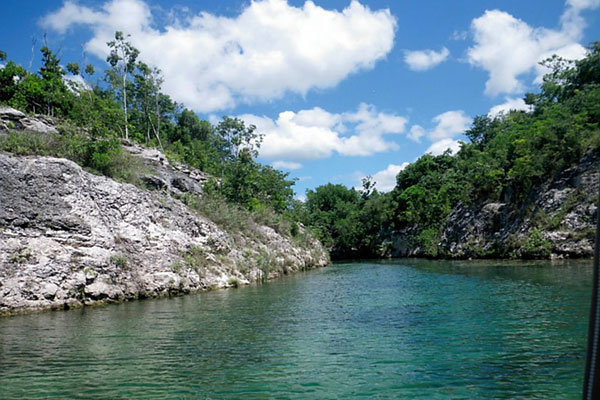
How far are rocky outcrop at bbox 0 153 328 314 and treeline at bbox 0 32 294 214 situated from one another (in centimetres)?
260

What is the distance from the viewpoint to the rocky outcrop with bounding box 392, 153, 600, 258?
2858 centimetres

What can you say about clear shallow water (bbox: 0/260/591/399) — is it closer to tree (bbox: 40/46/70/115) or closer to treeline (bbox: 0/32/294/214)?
treeline (bbox: 0/32/294/214)

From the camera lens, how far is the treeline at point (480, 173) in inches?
1310

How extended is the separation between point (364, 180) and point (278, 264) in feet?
174

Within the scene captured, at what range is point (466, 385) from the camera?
588 centimetres

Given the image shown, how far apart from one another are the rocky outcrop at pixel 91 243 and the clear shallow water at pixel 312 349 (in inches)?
69.2

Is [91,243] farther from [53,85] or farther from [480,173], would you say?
[480,173]

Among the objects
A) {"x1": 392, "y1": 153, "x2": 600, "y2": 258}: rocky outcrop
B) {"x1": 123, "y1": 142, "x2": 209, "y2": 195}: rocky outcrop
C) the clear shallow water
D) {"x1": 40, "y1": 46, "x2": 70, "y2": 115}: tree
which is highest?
{"x1": 40, "y1": 46, "x2": 70, "y2": 115}: tree

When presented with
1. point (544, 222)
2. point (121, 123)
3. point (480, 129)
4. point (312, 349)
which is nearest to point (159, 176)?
point (121, 123)

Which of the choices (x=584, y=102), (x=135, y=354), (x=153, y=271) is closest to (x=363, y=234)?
(x=584, y=102)

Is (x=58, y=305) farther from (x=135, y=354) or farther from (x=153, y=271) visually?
(x=135, y=354)

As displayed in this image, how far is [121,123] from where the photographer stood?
31.2 m

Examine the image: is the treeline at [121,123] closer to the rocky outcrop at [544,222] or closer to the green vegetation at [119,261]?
the green vegetation at [119,261]

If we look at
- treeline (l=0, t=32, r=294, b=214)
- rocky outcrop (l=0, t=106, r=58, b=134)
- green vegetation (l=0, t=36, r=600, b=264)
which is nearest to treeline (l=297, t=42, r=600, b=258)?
green vegetation (l=0, t=36, r=600, b=264)
